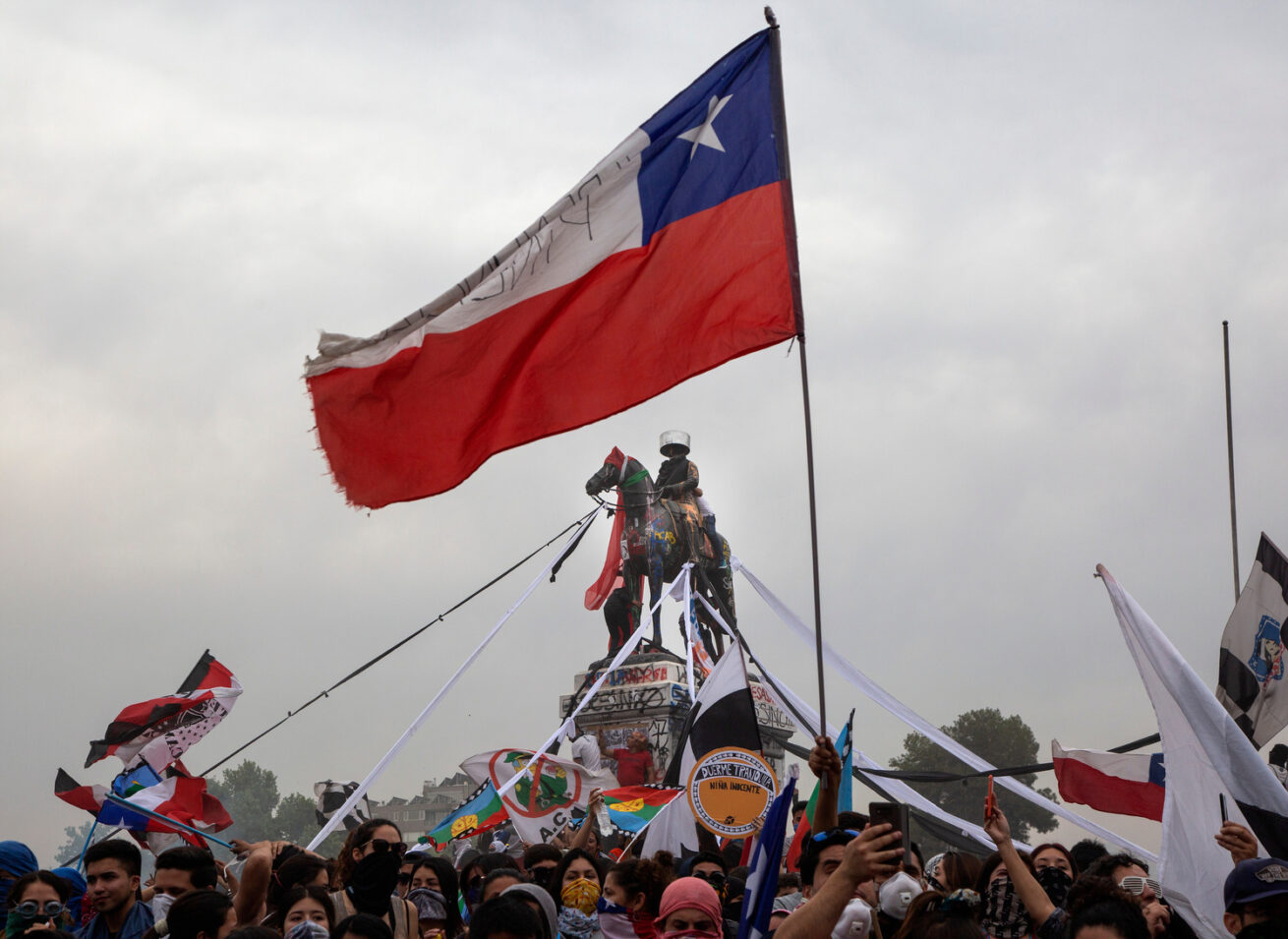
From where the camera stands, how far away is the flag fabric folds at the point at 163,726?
497 inches

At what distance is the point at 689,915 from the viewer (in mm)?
4719

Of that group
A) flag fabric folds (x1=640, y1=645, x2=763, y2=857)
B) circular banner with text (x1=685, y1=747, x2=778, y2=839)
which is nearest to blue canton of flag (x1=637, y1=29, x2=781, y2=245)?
circular banner with text (x1=685, y1=747, x2=778, y2=839)

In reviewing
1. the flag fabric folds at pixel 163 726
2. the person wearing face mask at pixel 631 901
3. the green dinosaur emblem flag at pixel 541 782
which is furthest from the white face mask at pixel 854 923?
the flag fabric folds at pixel 163 726

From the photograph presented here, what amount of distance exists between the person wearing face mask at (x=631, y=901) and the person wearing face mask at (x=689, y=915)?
1435mm

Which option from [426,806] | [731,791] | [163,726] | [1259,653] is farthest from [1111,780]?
[426,806]

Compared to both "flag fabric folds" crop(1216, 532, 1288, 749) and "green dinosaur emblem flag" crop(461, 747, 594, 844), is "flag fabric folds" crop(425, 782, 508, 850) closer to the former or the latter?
"green dinosaur emblem flag" crop(461, 747, 594, 844)

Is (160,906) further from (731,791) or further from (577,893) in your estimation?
(731,791)

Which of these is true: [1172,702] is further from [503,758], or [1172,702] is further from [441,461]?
[503,758]

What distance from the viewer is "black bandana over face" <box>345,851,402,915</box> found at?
5.64m

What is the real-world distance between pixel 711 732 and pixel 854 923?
6.17m

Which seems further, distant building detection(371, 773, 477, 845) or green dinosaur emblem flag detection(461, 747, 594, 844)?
distant building detection(371, 773, 477, 845)

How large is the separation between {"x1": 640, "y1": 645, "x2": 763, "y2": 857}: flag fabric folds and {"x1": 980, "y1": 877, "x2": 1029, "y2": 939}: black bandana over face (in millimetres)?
4992

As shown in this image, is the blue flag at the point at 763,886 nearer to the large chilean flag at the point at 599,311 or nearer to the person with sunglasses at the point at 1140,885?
the person with sunglasses at the point at 1140,885

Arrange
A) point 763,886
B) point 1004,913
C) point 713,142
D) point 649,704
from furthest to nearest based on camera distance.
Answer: point 649,704, point 713,142, point 1004,913, point 763,886
